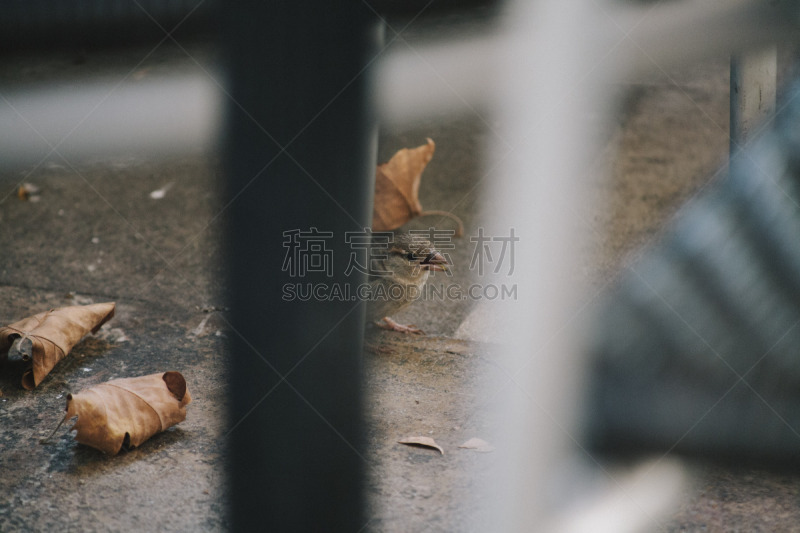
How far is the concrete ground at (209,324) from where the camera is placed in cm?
157

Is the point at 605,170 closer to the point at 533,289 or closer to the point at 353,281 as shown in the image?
the point at 533,289

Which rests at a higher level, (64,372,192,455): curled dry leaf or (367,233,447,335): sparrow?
(367,233,447,335): sparrow

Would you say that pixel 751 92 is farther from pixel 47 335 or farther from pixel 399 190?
pixel 47 335

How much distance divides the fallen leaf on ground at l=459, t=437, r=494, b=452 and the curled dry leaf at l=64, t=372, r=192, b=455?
0.73 meters

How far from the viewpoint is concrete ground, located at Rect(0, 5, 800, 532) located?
1569mm

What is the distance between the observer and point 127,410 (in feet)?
5.88

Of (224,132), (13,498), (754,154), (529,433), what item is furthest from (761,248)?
(13,498)

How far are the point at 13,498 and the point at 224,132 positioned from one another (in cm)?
126

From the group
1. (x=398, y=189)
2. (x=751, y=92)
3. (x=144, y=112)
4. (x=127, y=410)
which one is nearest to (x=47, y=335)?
(x=127, y=410)

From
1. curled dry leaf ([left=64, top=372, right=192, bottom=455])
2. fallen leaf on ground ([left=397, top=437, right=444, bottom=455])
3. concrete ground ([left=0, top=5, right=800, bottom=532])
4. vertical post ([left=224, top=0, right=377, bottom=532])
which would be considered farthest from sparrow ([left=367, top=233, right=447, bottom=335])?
vertical post ([left=224, top=0, right=377, bottom=532])

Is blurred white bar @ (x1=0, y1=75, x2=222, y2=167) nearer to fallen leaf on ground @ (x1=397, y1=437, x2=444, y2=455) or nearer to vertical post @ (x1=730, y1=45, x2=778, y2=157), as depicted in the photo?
fallen leaf on ground @ (x1=397, y1=437, x2=444, y2=455)

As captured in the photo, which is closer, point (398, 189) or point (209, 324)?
point (209, 324)

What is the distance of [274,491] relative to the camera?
0.83 m

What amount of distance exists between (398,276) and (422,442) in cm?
96
